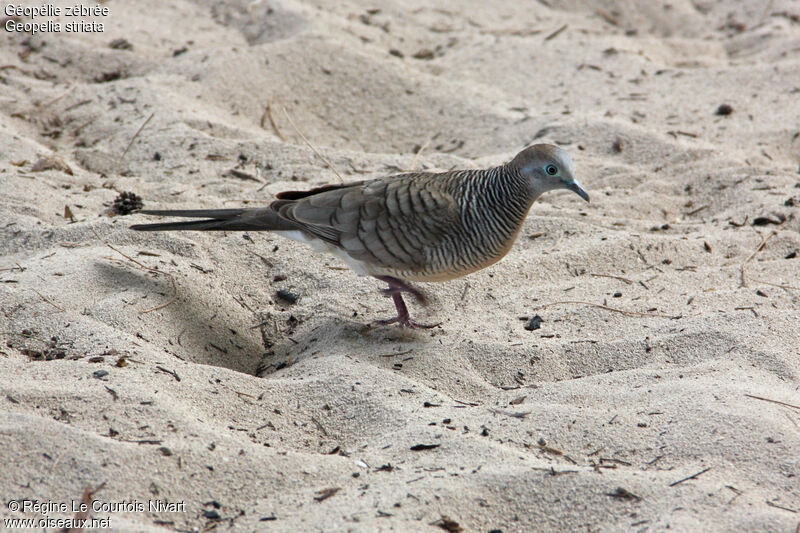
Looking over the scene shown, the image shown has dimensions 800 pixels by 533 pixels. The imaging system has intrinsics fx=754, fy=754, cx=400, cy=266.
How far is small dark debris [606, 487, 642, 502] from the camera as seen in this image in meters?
2.52

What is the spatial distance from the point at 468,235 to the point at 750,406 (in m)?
1.41

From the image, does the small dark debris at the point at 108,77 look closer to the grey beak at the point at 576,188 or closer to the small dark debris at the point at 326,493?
the grey beak at the point at 576,188

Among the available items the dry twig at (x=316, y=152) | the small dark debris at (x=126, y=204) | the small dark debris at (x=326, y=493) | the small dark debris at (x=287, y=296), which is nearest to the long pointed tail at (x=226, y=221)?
the small dark debris at (x=287, y=296)

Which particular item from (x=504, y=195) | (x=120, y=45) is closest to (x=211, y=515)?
(x=504, y=195)

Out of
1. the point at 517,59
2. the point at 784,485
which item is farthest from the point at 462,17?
the point at 784,485

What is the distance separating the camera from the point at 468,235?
3.58 meters

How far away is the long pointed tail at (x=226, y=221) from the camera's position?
3.71 metres

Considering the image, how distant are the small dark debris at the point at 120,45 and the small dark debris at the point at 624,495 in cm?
522

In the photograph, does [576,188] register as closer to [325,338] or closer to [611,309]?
[611,309]

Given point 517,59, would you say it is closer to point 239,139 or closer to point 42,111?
point 239,139

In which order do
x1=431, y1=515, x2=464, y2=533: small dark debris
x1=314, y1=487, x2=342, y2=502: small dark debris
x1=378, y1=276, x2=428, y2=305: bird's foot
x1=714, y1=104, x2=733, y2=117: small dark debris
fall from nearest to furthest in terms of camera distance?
x1=431, y1=515, x2=464, y2=533: small dark debris
x1=314, y1=487, x2=342, y2=502: small dark debris
x1=378, y1=276, x2=428, y2=305: bird's foot
x1=714, y1=104, x2=733, y2=117: small dark debris

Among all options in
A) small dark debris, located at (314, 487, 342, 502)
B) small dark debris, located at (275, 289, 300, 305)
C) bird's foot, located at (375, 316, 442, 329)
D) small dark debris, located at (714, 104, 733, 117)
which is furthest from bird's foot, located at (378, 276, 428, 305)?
small dark debris, located at (714, 104, 733, 117)

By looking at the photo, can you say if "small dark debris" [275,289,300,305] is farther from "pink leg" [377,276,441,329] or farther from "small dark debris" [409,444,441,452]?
"small dark debris" [409,444,441,452]

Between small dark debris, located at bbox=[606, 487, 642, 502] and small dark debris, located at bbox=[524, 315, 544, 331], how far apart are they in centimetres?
127
